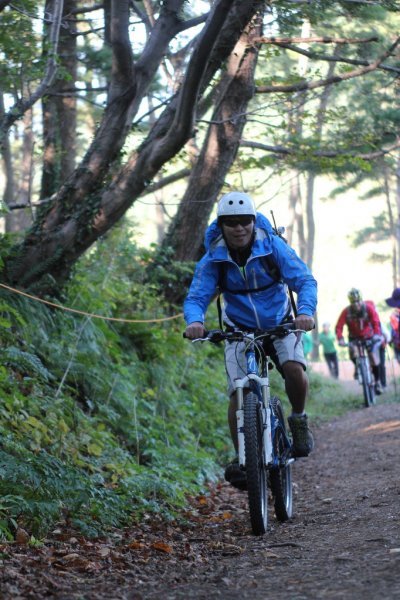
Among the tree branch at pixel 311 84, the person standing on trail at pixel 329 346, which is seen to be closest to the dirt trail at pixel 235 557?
the tree branch at pixel 311 84

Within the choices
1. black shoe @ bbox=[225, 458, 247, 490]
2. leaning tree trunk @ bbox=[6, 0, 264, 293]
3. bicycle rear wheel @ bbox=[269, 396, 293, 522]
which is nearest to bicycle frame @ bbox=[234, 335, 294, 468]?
bicycle rear wheel @ bbox=[269, 396, 293, 522]

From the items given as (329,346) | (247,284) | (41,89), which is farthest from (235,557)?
(329,346)

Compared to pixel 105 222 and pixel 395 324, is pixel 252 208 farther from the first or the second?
pixel 395 324

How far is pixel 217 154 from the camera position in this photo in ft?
46.4

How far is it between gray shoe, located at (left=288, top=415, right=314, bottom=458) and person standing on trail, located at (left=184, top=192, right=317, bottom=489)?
26 centimetres

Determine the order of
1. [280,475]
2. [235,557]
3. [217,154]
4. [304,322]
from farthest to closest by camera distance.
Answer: [217,154]
[280,475]
[304,322]
[235,557]

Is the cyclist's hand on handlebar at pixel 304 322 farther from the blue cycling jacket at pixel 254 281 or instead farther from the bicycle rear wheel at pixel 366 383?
the bicycle rear wheel at pixel 366 383

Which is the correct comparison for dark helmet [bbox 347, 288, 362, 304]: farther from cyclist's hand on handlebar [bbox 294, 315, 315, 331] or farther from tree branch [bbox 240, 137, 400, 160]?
cyclist's hand on handlebar [bbox 294, 315, 315, 331]

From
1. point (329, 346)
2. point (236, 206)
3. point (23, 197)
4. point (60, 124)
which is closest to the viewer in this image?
point (236, 206)

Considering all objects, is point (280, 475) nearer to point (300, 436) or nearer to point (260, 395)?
point (300, 436)

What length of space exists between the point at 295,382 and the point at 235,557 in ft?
5.16

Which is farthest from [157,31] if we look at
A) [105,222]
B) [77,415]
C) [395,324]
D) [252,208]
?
[395,324]

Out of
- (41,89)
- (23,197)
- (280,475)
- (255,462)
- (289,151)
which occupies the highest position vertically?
(23,197)

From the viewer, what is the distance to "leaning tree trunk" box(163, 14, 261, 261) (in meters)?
13.5
